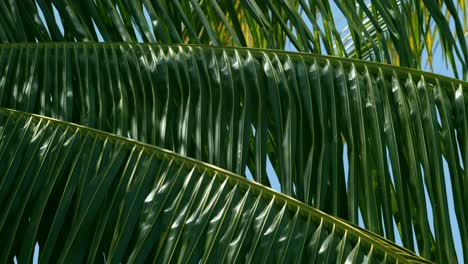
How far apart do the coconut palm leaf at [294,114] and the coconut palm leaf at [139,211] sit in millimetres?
92

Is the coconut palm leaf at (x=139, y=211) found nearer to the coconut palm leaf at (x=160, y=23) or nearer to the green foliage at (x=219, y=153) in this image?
the green foliage at (x=219, y=153)

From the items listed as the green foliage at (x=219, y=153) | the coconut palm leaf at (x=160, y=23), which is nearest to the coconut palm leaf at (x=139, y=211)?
the green foliage at (x=219, y=153)

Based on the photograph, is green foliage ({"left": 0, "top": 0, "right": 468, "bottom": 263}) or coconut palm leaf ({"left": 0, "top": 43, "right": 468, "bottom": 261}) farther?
coconut palm leaf ({"left": 0, "top": 43, "right": 468, "bottom": 261})

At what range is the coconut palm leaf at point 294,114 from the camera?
1.62m

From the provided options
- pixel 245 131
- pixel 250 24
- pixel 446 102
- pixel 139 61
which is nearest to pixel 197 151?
pixel 245 131

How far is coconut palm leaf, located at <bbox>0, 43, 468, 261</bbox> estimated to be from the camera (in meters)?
1.62

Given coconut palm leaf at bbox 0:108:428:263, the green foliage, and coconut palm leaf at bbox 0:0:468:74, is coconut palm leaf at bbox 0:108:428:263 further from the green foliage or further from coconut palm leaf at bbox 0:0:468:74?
coconut palm leaf at bbox 0:0:468:74

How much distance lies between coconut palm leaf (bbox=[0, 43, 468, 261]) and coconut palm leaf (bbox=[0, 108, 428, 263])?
92 millimetres

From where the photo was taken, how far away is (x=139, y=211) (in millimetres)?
1516

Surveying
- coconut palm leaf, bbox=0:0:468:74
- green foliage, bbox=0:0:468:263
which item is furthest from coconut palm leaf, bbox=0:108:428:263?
coconut palm leaf, bbox=0:0:468:74

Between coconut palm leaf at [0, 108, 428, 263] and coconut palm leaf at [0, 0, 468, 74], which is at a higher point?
coconut palm leaf at [0, 0, 468, 74]

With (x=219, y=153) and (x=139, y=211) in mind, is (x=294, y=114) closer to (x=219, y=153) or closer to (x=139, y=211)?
(x=219, y=153)

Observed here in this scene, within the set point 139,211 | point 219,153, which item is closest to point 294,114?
point 219,153

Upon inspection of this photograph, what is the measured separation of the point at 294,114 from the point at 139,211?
0.29 m
